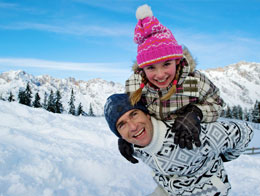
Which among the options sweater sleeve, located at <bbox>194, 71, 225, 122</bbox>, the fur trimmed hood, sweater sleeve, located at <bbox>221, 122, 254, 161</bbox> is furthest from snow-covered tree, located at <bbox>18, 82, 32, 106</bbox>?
sweater sleeve, located at <bbox>221, 122, 254, 161</bbox>

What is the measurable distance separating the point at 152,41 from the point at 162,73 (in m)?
0.36

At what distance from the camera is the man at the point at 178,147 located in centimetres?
195

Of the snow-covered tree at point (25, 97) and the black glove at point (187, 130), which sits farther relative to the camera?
the snow-covered tree at point (25, 97)

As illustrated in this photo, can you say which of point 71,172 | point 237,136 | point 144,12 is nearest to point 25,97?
point 71,172

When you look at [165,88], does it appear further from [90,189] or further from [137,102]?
[90,189]

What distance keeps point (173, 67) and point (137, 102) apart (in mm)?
507

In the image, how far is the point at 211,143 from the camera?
6.39ft

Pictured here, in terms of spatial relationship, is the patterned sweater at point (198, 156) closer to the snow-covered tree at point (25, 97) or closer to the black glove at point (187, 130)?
the black glove at point (187, 130)

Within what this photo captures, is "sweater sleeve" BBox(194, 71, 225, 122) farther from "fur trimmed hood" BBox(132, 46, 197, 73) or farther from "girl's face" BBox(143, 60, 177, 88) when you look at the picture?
"girl's face" BBox(143, 60, 177, 88)

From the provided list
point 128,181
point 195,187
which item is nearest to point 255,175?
point 128,181

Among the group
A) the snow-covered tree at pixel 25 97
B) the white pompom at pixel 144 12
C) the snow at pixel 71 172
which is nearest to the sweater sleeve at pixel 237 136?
the white pompom at pixel 144 12

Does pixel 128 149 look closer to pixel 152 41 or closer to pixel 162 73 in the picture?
pixel 162 73

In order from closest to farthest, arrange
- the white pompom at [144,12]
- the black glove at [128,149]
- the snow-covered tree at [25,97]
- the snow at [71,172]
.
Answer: the white pompom at [144,12]
the black glove at [128,149]
the snow at [71,172]
the snow-covered tree at [25,97]

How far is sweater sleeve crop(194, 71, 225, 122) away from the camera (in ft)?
6.56
